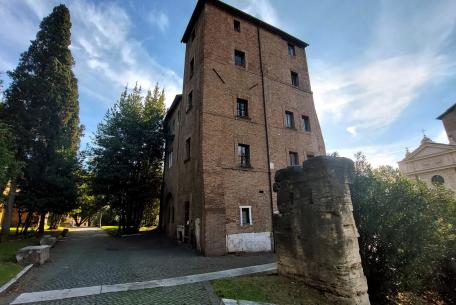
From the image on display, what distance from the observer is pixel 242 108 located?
54.4 feet

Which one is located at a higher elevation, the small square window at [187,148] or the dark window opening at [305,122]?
the dark window opening at [305,122]

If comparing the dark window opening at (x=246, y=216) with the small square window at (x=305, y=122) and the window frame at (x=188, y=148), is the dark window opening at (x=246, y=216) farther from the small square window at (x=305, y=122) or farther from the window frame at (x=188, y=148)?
the small square window at (x=305, y=122)

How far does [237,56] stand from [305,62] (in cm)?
705

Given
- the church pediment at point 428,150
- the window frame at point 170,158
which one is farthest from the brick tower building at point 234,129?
the church pediment at point 428,150

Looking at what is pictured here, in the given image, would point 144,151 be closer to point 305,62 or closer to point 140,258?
point 140,258

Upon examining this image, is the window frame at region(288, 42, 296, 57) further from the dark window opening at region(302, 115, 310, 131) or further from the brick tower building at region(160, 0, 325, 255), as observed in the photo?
the dark window opening at region(302, 115, 310, 131)

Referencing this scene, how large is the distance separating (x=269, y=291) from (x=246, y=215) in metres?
7.95

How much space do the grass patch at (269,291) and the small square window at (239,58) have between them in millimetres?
14418

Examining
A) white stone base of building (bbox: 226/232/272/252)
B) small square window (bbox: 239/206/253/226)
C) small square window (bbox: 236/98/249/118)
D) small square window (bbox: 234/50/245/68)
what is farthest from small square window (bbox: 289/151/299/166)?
small square window (bbox: 234/50/245/68)

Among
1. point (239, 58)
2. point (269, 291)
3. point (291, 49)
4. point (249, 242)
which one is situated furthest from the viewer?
point (291, 49)

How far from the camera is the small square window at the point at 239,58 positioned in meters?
17.6

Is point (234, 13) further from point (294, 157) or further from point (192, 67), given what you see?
point (294, 157)

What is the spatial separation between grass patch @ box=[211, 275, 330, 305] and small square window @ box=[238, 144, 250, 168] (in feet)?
27.7

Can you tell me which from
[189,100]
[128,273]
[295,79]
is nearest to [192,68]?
[189,100]
